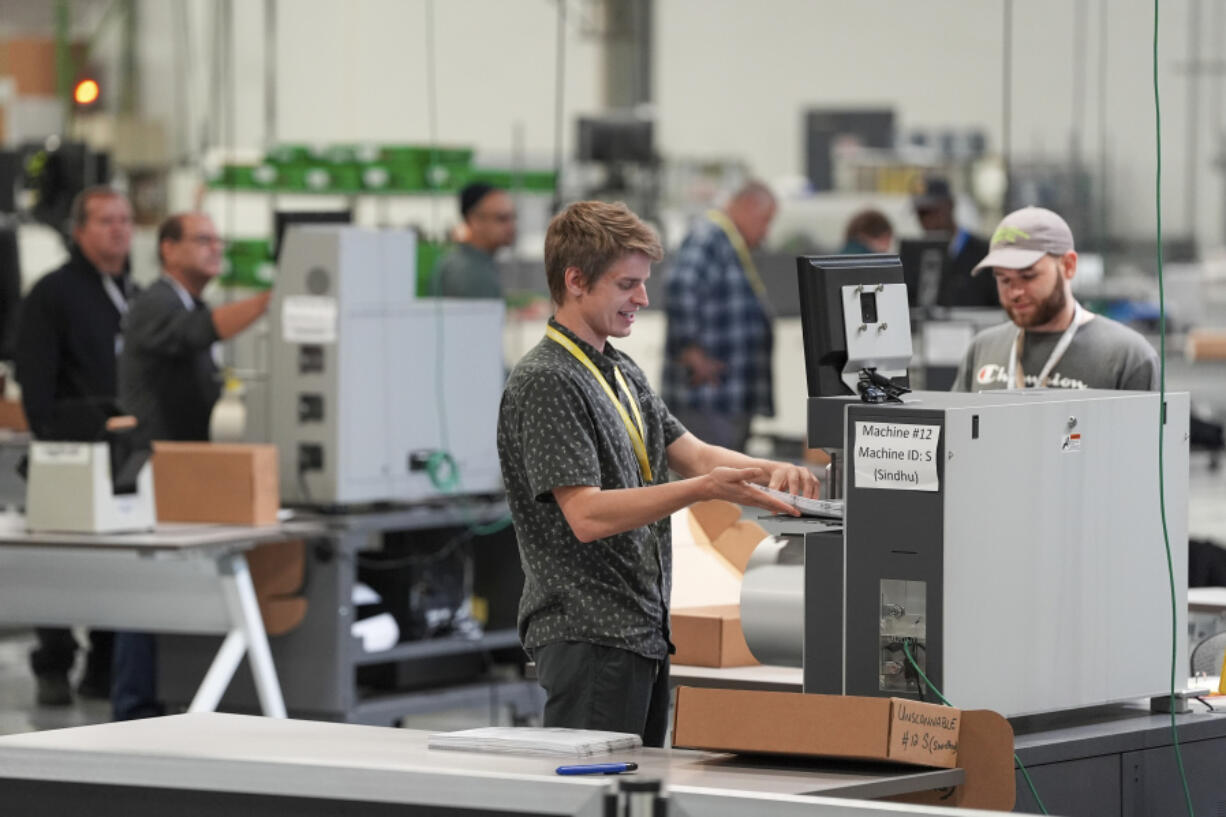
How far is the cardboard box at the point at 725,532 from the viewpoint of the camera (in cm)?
351

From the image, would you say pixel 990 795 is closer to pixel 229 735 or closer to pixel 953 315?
pixel 229 735

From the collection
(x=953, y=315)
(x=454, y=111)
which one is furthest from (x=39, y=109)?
(x=953, y=315)

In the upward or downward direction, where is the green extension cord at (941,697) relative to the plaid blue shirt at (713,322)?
downward

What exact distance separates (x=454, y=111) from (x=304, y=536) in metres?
11.1

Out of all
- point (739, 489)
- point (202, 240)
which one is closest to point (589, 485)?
point (739, 489)

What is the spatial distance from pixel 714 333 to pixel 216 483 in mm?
2721

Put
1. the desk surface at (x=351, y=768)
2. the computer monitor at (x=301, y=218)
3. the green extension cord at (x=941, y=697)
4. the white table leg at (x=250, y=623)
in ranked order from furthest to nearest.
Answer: the computer monitor at (x=301, y=218) → the white table leg at (x=250, y=623) → the green extension cord at (x=941, y=697) → the desk surface at (x=351, y=768)

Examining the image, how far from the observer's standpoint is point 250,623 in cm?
478

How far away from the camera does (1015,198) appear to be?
47.6 ft

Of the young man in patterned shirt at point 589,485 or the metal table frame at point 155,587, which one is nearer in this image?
the young man in patterned shirt at point 589,485

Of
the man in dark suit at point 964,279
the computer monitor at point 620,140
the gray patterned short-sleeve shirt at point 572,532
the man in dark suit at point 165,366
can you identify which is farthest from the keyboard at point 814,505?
the computer monitor at point 620,140

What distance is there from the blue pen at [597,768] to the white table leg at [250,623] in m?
2.74

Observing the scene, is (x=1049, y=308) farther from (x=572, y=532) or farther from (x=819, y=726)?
(x=819, y=726)

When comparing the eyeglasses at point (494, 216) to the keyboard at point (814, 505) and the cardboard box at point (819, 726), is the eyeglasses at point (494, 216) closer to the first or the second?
the keyboard at point (814, 505)
